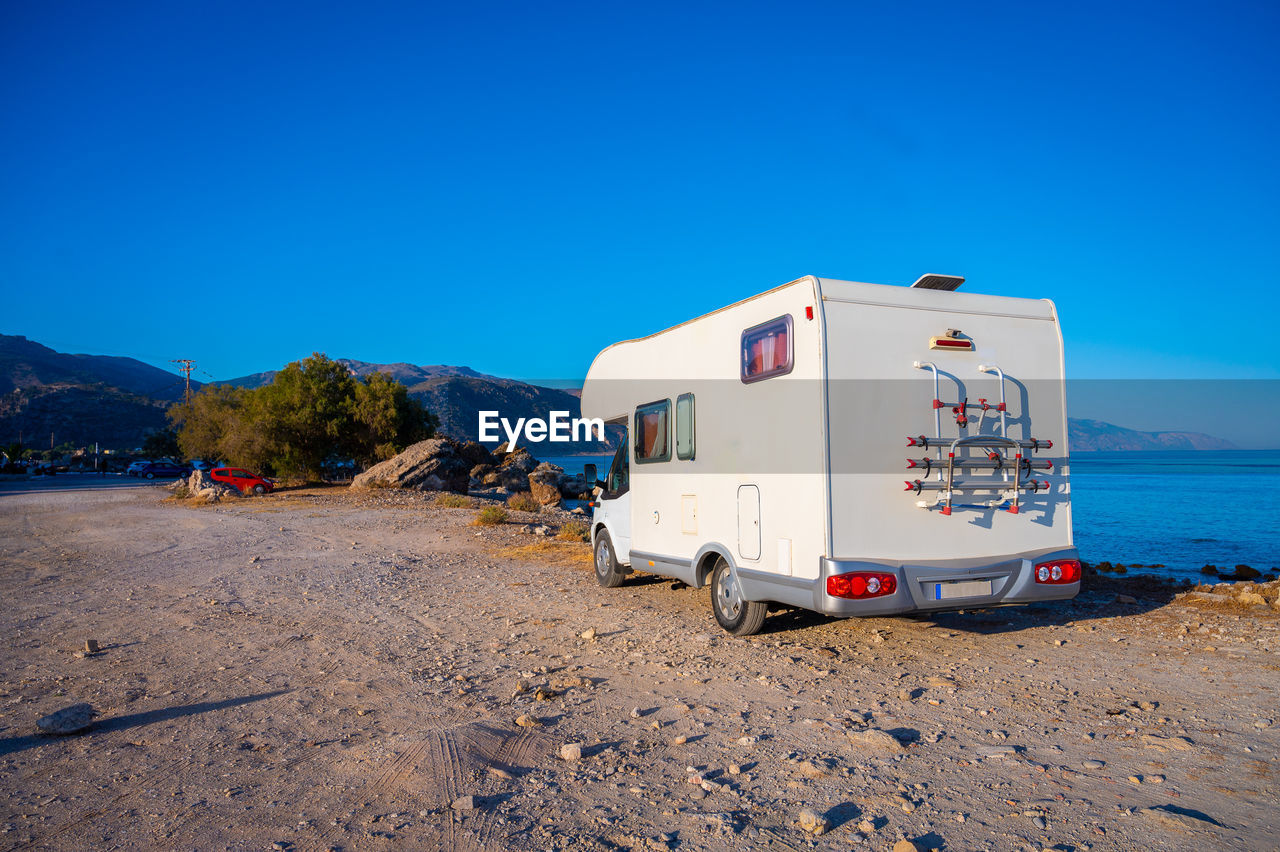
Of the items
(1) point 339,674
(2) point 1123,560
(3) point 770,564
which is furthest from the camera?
(2) point 1123,560

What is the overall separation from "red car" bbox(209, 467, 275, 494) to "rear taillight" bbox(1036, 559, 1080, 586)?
29986mm

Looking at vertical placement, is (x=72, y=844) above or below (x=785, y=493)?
below

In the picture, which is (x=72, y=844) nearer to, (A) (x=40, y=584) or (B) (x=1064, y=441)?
(B) (x=1064, y=441)

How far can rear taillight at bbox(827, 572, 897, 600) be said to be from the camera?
232 inches

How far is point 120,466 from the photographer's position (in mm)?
68625

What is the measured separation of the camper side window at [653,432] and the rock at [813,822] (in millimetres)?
5025

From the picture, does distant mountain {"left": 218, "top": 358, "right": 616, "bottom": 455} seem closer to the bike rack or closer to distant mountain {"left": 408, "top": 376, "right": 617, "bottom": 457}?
distant mountain {"left": 408, "top": 376, "right": 617, "bottom": 457}

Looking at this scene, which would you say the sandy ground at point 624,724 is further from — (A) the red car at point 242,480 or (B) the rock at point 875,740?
(A) the red car at point 242,480

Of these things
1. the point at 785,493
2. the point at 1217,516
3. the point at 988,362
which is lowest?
the point at 1217,516

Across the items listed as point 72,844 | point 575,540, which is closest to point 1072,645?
point 72,844

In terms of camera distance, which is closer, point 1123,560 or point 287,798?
point 287,798

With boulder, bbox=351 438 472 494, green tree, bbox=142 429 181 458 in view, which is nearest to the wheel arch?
boulder, bbox=351 438 472 494

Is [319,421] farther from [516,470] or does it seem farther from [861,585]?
[861,585]

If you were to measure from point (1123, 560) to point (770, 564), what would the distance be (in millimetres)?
14508
